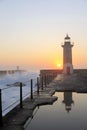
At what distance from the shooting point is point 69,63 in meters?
38.8

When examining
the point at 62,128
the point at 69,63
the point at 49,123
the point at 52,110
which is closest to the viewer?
the point at 62,128

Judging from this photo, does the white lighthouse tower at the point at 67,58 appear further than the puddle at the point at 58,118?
Yes

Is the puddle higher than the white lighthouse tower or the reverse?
the reverse

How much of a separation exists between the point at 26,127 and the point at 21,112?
1.85 m

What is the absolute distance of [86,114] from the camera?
9.18m

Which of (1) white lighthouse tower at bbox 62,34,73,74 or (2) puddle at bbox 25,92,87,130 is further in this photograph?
(1) white lighthouse tower at bbox 62,34,73,74

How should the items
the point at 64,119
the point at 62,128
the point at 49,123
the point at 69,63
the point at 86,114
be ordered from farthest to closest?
the point at 69,63 < the point at 86,114 < the point at 64,119 < the point at 49,123 < the point at 62,128

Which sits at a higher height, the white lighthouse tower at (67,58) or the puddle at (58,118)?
the white lighthouse tower at (67,58)

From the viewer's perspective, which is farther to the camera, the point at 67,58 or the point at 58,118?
the point at 67,58

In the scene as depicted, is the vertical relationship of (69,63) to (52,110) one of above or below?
above

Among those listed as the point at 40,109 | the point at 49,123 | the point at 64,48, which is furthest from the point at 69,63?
the point at 49,123

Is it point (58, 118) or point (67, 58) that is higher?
point (67, 58)

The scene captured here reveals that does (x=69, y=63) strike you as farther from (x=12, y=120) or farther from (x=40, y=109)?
(x=12, y=120)

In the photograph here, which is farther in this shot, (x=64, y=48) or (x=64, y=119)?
(x=64, y=48)
